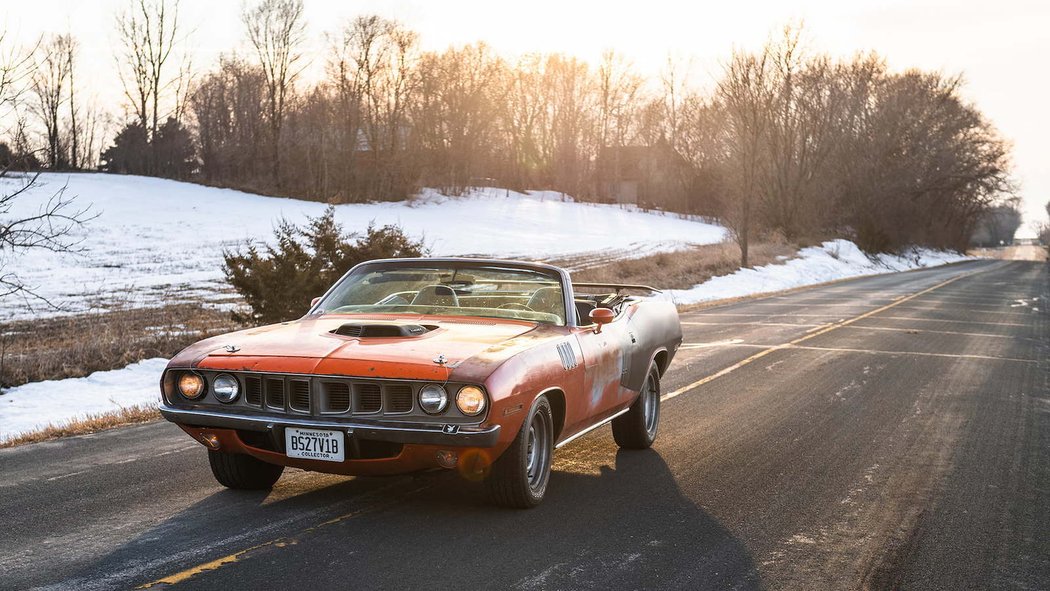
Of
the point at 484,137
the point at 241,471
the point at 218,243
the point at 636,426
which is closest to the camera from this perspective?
the point at 241,471

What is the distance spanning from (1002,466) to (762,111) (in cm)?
3467

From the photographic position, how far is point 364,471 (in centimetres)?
502

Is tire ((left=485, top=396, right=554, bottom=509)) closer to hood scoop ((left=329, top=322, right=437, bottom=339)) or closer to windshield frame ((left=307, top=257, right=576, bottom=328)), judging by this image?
hood scoop ((left=329, top=322, right=437, bottom=339))

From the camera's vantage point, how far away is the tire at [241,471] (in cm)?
564

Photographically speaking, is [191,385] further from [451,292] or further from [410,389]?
[451,292]

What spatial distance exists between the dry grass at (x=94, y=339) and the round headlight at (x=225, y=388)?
703 cm

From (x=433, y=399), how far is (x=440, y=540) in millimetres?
701

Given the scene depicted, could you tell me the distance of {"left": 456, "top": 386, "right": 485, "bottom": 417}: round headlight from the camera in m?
4.81

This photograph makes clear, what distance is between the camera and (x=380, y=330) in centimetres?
552

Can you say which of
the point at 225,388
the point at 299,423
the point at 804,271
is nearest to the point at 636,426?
the point at 299,423

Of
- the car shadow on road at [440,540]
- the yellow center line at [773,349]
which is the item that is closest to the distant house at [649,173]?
the yellow center line at [773,349]

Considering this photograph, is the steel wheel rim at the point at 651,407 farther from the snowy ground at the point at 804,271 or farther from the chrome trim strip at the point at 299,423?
the chrome trim strip at the point at 299,423

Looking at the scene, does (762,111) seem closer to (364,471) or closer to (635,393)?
(635,393)

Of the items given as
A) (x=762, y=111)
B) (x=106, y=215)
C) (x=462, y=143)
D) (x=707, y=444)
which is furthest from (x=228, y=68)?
(x=707, y=444)
